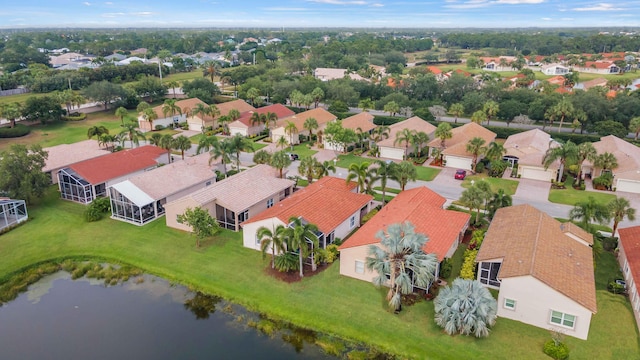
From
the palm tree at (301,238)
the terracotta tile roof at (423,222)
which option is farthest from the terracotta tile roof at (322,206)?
the terracotta tile roof at (423,222)

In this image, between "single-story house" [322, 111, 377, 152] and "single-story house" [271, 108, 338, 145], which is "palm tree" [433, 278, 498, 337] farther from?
"single-story house" [271, 108, 338, 145]

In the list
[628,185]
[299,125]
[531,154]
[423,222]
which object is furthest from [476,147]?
[299,125]

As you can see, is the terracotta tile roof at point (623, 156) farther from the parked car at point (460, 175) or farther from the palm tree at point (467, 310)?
the palm tree at point (467, 310)

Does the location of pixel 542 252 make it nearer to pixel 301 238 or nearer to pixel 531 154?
pixel 301 238

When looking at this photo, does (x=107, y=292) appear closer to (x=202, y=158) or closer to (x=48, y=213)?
(x=48, y=213)

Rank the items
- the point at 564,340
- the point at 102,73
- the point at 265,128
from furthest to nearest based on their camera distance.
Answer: the point at 102,73 < the point at 265,128 < the point at 564,340

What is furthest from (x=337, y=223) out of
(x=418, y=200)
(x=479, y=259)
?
(x=479, y=259)

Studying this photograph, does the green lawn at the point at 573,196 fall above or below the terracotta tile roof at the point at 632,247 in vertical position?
below
